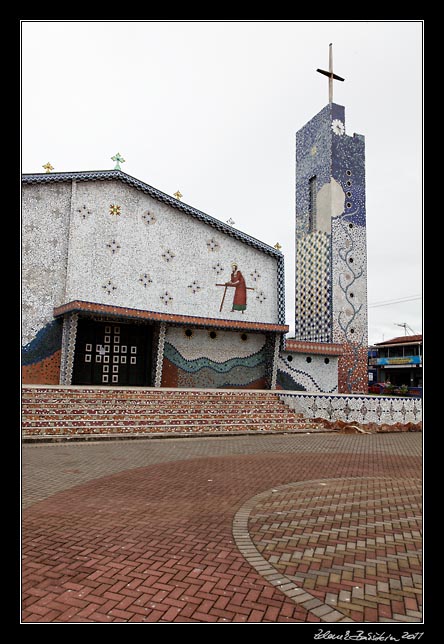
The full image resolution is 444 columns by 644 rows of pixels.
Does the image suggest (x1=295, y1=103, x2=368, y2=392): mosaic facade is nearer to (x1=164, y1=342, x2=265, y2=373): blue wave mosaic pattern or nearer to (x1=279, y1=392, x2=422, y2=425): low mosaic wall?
(x1=164, y1=342, x2=265, y2=373): blue wave mosaic pattern

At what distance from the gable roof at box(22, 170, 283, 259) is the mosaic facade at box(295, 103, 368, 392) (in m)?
4.29

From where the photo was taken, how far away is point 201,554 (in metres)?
4.47

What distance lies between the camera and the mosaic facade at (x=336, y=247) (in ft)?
81.3

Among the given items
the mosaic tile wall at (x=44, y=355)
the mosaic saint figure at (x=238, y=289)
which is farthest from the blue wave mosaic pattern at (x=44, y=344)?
the mosaic saint figure at (x=238, y=289)

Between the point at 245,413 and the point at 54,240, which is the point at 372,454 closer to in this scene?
the point at 245,413

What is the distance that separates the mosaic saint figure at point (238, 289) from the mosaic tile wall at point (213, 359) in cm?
139

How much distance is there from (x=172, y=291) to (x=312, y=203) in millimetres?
11670

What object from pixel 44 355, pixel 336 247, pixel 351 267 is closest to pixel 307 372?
pixel 351 267

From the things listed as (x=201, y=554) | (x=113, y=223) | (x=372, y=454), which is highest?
(x=113, y=223)

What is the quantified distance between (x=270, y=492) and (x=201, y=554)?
288 centimetres

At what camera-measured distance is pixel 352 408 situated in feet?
56.6

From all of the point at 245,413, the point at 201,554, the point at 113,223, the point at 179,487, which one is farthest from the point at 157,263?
the point at 201,554

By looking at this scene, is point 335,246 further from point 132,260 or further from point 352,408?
point 132,260

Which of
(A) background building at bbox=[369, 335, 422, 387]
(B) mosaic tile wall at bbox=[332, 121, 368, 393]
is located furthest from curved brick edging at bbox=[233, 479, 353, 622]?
(A) background building at bbox=[369, 335, 422, 387]
